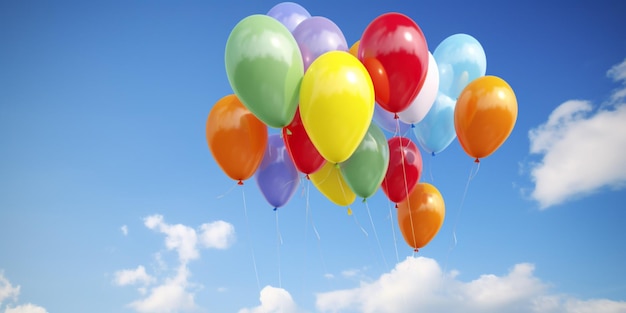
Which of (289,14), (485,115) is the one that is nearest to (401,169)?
(485,115)

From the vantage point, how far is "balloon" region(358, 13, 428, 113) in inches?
229

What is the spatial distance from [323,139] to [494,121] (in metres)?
2.00

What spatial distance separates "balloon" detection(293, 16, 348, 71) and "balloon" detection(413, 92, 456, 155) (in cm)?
153

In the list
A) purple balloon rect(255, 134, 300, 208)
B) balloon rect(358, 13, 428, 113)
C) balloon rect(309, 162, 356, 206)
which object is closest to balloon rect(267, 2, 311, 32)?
balloon rect(358, 13, 428, 113)

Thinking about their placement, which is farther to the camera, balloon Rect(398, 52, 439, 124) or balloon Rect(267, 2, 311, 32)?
balloon Rect(267, 2, 311, 32)

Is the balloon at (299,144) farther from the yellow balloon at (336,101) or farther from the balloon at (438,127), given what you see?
the balloon at (438,127)

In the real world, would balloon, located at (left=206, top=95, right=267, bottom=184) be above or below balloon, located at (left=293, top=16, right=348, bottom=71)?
below

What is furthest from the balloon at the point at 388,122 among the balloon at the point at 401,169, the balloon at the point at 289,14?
the balloon at the point at 289,14

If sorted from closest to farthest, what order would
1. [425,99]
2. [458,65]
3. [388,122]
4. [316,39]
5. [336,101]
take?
[336,101] → [316,39] → [425,99] → [388,122] → [458,65]

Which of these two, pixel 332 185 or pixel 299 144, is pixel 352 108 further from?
pixel 332 185

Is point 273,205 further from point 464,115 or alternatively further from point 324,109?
point 464,115

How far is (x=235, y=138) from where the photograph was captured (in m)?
6.32

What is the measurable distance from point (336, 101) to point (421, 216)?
262 cm

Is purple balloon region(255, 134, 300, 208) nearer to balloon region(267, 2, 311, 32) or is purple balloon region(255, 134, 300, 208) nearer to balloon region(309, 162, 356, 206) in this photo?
balloon region(309, 162, 356, 206)
